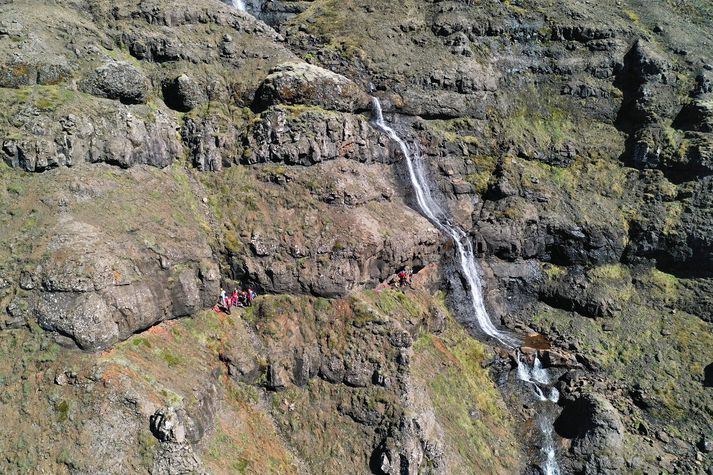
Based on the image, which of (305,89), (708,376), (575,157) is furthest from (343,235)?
(708,376)

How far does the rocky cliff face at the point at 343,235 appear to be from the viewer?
24.0 m

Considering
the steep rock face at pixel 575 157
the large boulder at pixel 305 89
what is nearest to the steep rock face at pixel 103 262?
the large boulder at pixel 305 89

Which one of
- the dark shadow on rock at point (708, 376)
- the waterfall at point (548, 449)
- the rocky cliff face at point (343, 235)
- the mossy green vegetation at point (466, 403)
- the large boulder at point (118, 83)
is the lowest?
the waterfall at point (548, 449)

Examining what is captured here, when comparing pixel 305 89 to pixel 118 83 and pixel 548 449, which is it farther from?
pixel 548 449

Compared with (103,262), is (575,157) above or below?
below

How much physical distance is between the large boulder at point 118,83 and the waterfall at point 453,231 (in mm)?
18596

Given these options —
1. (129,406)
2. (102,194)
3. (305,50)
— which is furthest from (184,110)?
(129,406)

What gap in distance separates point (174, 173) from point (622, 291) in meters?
35.8

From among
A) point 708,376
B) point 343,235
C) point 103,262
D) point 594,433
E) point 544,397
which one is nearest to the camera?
point 103,262

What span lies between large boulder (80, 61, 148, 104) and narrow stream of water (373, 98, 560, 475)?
18.5m

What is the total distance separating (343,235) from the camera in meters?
33.7

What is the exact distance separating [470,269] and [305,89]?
18959mm

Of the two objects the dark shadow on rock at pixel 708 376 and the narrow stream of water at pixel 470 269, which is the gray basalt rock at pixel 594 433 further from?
the dark shadow on rock at pixel 708 376

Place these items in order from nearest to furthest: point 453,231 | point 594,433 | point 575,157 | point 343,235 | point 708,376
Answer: point 594,433 → point 343,235 → point 708,376 → point 453,231 → point 575,157
